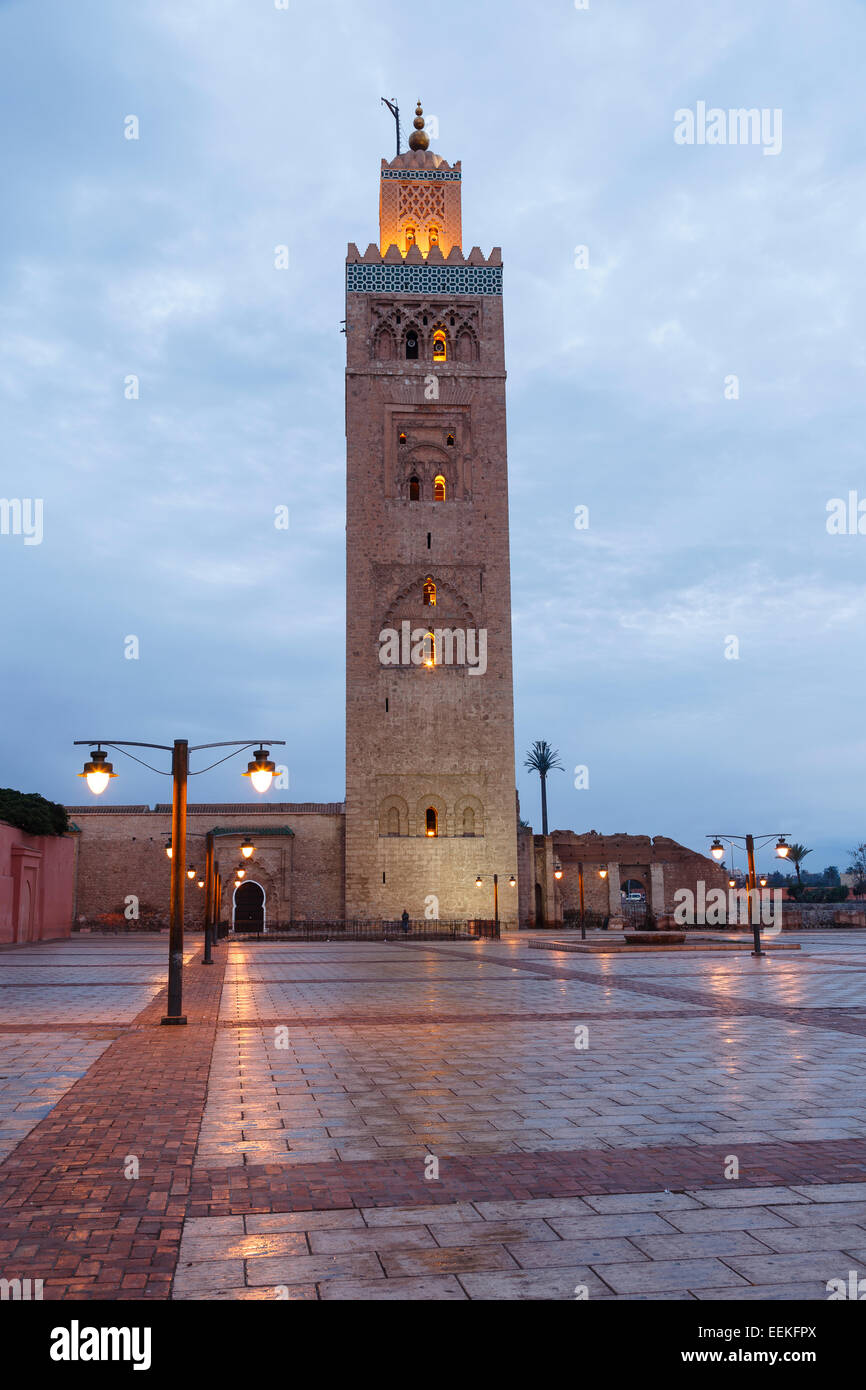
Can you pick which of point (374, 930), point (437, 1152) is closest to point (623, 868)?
point (374, 930)

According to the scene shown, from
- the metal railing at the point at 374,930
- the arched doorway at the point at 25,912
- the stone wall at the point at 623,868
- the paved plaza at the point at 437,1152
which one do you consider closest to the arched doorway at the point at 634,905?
the stone wall at the point at 623,868

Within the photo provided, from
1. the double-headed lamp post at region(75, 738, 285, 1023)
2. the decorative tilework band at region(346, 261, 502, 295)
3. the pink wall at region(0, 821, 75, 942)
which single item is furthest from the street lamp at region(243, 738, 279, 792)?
the decorative tilework band at region(346, 261, 502, 295)

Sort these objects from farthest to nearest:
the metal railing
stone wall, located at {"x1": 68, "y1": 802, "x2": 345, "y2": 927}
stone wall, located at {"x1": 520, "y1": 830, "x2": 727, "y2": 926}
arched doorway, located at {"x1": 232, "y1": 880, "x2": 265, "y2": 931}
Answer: stone wall, located at {"x1": 520, "y1": 830, "x2": 727, "y2": 926}, arched doorway, located at {"x1": 232, "y1": 880, "x2": 265, "y2": 931}, stone wall, located at {"x1": 68, "y1": 802, "x2": 345, "y2": 927}, the metal railing

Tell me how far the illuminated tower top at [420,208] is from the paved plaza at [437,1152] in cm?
4291

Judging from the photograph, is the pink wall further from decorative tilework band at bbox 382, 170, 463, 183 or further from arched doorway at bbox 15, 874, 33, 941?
decorative tilework band at bbox 382, 170, 463, 183

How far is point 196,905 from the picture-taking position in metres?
45.8

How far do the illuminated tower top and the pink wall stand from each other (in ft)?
98.9

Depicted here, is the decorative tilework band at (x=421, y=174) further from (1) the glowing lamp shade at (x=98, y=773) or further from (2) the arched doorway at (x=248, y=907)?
(1) the glowing lamp shade at (x=98, y=773)

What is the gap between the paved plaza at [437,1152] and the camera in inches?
143

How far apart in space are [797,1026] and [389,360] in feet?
127

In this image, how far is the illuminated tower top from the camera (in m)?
47.3

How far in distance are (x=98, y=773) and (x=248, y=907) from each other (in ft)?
119

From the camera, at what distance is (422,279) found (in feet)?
147
